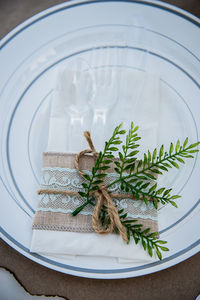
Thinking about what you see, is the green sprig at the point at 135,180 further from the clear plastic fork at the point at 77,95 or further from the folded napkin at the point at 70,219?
the clear plastic fork at the point at 77,95

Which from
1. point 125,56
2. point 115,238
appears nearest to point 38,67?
point 125,56

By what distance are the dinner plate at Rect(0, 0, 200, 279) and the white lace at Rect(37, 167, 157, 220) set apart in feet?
0.15

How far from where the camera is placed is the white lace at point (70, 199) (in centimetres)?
62

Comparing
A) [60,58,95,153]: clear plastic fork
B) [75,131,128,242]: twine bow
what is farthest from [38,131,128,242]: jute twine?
[60,58,95,153]: clear plastic fork

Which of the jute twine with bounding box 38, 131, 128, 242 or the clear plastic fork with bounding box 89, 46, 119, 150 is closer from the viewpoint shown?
the jute twine with bounding box 38, 131, 128, 242

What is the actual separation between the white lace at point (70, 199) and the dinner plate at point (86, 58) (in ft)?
0.15

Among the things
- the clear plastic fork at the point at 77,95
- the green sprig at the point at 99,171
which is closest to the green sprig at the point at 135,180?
the green sprig at the point at 99,171

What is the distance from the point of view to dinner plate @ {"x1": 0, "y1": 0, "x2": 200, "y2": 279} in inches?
24.4

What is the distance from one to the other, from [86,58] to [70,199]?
14.5 inches

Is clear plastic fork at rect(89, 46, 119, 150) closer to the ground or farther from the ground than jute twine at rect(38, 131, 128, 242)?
farther from the ground

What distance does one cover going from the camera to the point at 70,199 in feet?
2.07

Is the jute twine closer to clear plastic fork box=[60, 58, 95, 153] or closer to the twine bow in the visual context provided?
the twine bow

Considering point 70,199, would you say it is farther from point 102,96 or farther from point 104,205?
point 102,96

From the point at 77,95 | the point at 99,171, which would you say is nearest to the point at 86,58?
the point at 77,95
